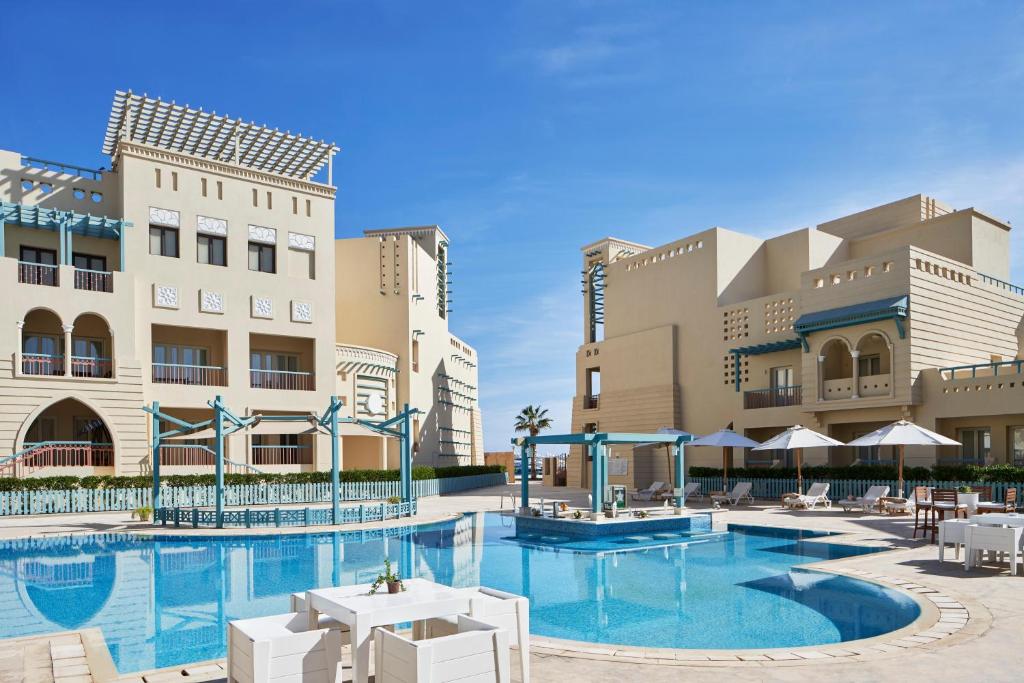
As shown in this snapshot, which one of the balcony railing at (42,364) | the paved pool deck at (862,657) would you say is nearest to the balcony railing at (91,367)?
the balcony railing at (42,364)

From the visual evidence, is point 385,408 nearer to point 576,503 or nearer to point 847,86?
point 576,503

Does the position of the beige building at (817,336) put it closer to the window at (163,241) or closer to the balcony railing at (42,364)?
the window at (163,241)

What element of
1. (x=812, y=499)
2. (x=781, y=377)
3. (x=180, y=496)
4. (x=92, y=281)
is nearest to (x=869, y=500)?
(x=812, y=499)

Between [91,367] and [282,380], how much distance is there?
6.75m

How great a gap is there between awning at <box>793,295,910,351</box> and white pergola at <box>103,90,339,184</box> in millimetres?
18588

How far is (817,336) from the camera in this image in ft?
92.0

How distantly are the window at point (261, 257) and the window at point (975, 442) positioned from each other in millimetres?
24399

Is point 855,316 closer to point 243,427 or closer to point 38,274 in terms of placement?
point 243,427

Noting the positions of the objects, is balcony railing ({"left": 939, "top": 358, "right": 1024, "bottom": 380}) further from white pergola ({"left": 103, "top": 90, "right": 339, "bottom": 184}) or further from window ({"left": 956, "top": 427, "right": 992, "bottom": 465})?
white pergola ({"left": 103, "top": 90, "right": 339, "bottom": 184})

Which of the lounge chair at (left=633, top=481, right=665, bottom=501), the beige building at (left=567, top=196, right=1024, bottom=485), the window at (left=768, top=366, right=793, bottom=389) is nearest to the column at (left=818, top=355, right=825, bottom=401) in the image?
the beige building at (left=567, top=196, right=1024, bottom=485)

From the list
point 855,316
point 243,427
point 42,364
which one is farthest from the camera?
point 855,316

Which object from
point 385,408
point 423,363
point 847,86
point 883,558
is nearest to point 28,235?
point 385,408

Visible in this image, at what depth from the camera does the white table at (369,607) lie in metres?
5.85

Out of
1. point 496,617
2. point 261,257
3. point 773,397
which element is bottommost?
point 496,617
